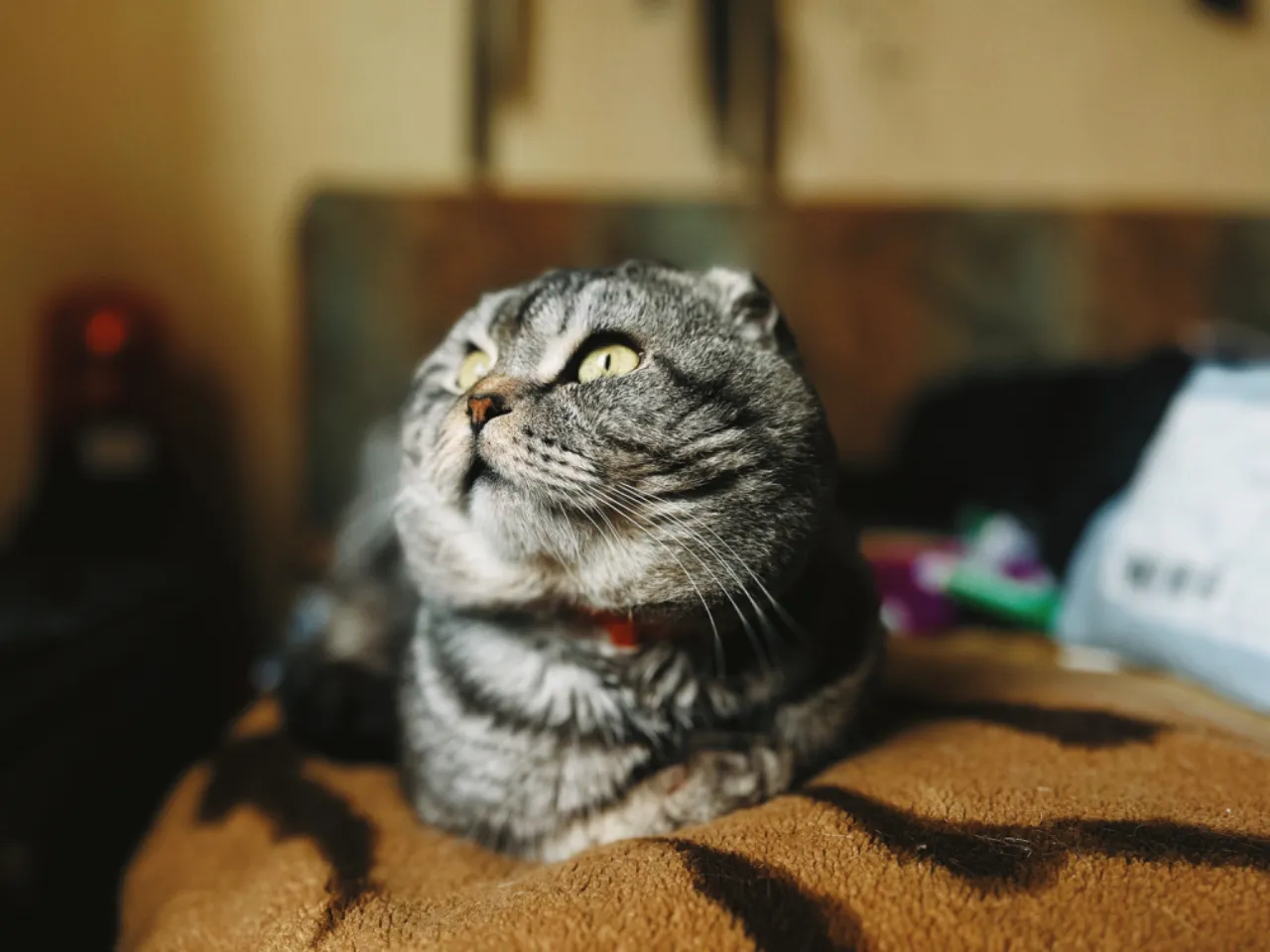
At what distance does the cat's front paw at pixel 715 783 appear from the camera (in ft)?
2.08

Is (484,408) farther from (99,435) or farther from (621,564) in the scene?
(99,435)

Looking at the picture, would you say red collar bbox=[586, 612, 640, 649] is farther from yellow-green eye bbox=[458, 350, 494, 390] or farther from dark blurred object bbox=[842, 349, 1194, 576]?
dark blurred object bbox=[842, 349, 1194, 576]

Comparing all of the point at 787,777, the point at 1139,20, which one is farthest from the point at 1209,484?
the point at 1139,20

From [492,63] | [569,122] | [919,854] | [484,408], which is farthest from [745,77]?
[919,854]

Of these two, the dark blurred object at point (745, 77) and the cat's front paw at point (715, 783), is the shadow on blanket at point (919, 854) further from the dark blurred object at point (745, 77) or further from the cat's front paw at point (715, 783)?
the dark blurred object at point (745, 77)

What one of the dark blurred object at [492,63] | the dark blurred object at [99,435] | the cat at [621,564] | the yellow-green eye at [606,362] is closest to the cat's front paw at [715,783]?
the cat at [621,564]

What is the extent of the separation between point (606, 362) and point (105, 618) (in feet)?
3.03

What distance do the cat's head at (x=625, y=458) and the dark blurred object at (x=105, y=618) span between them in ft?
2.31

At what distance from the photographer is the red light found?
5.09 ft

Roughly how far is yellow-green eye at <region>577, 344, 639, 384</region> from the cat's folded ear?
0.32ft

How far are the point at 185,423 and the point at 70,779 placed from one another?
3.14ft

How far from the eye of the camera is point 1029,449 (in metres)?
1.57

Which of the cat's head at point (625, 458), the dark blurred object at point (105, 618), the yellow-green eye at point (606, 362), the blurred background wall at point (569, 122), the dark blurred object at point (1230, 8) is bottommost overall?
the dark blurred object at point (105, 618)

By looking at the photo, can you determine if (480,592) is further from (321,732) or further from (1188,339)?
(1188,339)
